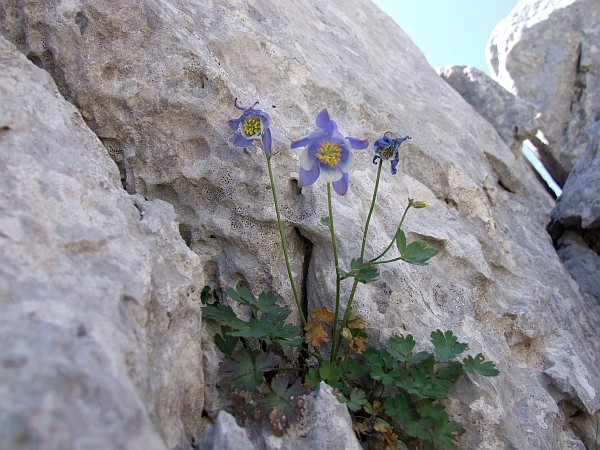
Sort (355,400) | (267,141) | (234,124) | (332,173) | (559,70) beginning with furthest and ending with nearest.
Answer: (559,70) → (234,124) → (267,141) → (332,173) → (355,400)

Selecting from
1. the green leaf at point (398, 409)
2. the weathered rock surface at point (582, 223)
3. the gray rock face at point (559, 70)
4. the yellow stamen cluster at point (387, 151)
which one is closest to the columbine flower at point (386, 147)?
the yellow stamen cluster at point (387, 151)

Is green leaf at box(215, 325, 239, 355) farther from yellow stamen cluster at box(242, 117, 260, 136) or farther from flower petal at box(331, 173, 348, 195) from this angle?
yellow stamen cluster at box(242, 117, 260, 136)

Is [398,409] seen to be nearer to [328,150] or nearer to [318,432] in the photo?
[318,432]

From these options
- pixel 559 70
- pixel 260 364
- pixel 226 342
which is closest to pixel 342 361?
pixel 260 364

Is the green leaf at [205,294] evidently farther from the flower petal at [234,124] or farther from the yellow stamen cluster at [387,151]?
the yellow stamen cluster at [387,151]

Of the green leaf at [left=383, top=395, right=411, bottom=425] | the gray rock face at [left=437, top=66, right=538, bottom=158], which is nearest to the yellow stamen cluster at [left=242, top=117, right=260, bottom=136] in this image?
the green leaf at [left=383, top=395, right=411, bottom=425]

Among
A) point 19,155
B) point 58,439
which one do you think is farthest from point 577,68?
point 58,439
